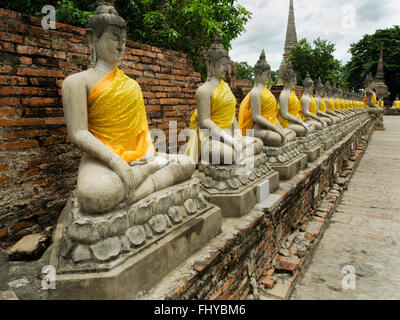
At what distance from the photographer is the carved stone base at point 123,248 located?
1566 mm

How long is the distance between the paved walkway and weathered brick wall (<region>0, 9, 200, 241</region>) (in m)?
2.43

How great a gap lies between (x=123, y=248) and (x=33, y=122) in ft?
5.61

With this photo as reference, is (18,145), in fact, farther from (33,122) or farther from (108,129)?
(108,129)

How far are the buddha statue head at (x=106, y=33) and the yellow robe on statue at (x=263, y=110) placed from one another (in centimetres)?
221

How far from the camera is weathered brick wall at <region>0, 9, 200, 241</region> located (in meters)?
2.59

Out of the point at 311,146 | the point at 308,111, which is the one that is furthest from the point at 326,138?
the point at 311,146

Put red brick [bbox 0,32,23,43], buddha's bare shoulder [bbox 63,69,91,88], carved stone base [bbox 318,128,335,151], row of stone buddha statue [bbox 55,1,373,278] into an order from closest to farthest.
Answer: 1. row of stone buddha statue [bbox 55,1,373,278]
2. buddha's bare shoulder [bbox 63,69,91,88]
3. red brick [bbox 0,32,23,43]
4. carved stone base [bbox 318,128,335,151]

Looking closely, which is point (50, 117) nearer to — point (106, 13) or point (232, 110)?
point (106, 13)

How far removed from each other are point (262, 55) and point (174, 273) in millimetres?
2945

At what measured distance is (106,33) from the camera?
1.93m

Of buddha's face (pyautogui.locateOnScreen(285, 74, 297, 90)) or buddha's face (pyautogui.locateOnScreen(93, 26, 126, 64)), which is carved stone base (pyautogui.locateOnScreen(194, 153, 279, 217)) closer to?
buddha's face (pyautogui.locateOnScreen(93, 26, 126, 64))

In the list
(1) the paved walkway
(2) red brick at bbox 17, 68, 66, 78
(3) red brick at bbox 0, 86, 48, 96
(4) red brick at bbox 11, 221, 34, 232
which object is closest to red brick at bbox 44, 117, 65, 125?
(3) red brick at bbox 0, 86, 48, 96

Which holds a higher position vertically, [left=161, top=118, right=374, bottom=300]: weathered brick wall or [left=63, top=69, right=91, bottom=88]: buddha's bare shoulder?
[left=63, top=69, right=91, bottom=88]: buddha's bare shoulder

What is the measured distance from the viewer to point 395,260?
10.5 ft
